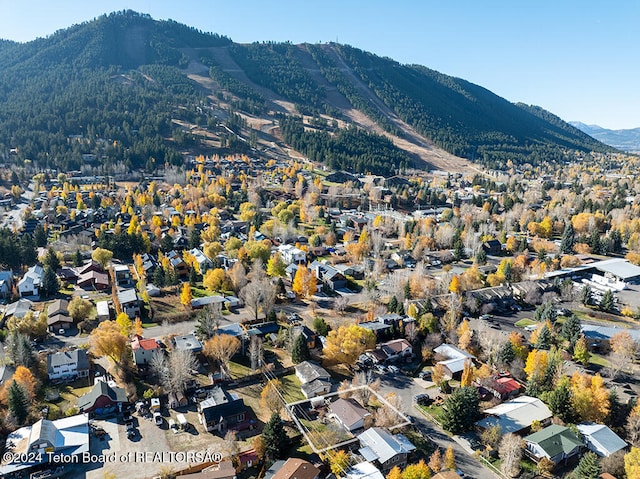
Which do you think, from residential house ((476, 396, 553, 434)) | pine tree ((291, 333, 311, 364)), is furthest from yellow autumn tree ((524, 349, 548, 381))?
pine tree ((291, 333, 311, 364))

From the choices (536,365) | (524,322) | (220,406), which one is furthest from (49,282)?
(524,322)

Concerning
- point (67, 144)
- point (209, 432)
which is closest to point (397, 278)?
point (209, 432)

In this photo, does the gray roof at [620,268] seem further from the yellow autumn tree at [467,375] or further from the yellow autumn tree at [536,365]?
the yellow autumn tree at [467,375]

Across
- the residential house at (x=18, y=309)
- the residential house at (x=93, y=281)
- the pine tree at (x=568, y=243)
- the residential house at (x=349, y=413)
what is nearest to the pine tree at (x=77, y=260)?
the residential house at (x=93, y=281)

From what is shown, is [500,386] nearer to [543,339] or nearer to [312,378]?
[543,339]

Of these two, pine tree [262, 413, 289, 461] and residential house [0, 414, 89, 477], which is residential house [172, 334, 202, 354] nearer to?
residential house [0, 414, 89, 477]

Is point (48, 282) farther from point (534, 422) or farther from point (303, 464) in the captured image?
point (534, 422)
